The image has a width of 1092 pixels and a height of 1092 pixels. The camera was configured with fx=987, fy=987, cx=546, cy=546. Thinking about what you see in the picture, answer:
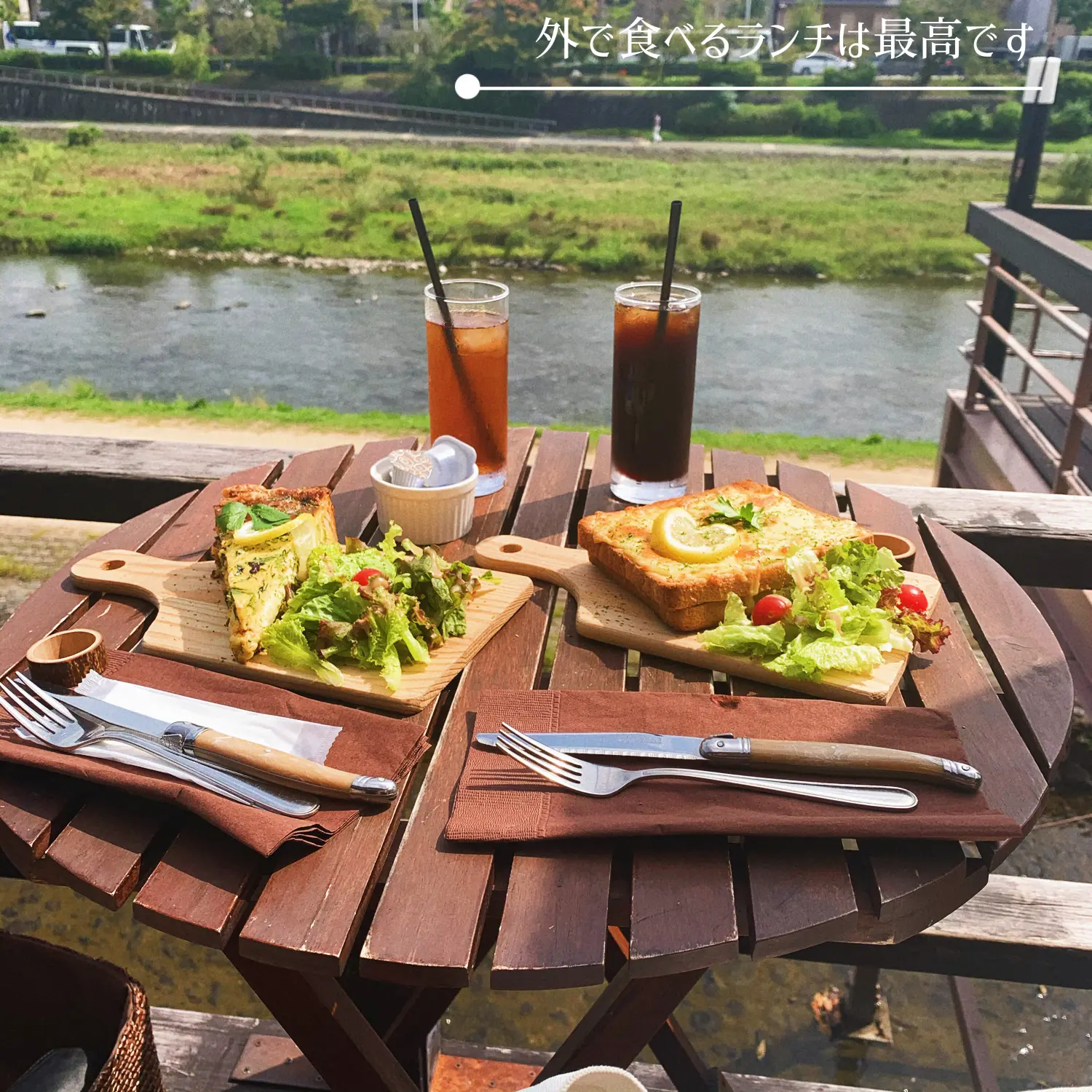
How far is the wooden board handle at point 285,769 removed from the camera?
106 cm

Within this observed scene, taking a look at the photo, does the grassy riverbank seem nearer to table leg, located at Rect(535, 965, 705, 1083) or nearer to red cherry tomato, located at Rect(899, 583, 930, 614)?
red cherry tomato, located at Rect(899, 583, 930, 614)

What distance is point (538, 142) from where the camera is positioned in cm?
2830

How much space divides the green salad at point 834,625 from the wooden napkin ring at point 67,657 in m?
0.81

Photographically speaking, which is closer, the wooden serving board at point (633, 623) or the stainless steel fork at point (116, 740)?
the stainless steel fork at point (116, 740)

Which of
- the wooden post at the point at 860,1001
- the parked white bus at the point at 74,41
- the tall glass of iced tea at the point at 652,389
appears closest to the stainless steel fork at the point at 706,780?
the tall glass of iced tea at the point at 652,389

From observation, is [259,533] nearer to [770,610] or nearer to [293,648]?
[293,648]

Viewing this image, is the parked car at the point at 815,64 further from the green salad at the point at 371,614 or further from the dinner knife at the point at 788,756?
the dinner knife at the point at 788,756

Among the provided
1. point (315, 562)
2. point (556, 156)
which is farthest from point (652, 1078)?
point (556, 156)

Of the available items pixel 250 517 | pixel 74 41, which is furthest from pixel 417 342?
pixel 74 41

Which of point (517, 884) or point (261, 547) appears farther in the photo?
point (261, 547)

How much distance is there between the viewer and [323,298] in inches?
838

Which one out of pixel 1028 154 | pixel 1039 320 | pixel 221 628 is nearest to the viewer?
pixel 221 628

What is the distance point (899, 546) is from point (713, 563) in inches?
15.0

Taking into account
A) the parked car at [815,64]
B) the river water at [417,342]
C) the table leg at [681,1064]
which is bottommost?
the river water at [417,342]
